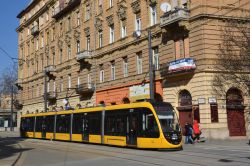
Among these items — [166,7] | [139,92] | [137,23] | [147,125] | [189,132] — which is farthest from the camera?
[137,23]

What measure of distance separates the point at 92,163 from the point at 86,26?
1323 inches

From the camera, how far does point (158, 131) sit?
2178 centimetres

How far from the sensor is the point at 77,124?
31094mm

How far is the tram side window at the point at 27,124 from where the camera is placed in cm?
→ 4139

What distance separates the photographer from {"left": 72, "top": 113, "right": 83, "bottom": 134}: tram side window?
100 feet

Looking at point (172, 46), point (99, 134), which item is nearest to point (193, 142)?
point (99, 134)

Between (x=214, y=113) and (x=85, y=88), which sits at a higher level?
(x=85, y=88)

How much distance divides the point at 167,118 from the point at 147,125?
1164mm

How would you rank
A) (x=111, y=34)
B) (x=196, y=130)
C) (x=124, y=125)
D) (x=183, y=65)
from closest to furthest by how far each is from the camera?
1. (x=124, y=125)
2. (x=196, y=130)
3. (x=183, y=65)
4. (x=111, y=34)

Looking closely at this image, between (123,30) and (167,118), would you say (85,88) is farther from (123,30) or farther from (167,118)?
(167,118)

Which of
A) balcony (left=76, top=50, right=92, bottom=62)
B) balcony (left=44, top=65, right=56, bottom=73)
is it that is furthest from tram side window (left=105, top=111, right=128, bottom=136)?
balcony (left=44, top=65, right=56, bottom=73)

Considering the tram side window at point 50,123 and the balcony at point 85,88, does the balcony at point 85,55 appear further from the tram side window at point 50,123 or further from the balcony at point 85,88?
the tram side window at point 50,123

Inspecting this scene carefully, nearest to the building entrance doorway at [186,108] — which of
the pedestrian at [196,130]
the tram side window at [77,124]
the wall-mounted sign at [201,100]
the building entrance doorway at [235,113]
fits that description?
the wall-mounted sign at [201,100]

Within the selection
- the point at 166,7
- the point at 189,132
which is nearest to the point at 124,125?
the point at 189,132
